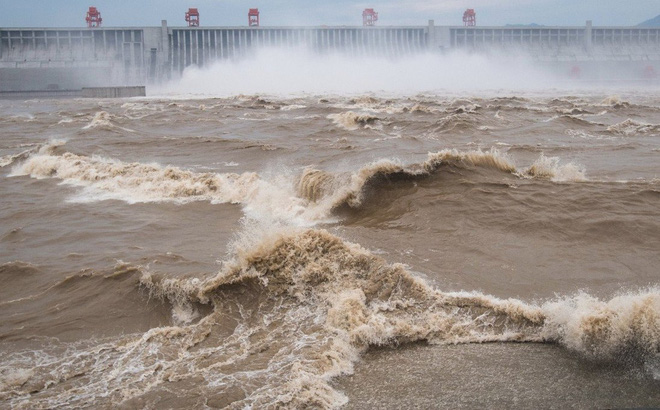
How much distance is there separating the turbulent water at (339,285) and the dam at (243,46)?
3293 centimetres

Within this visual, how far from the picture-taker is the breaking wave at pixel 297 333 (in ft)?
12.2

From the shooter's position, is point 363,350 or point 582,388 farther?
point 363,350

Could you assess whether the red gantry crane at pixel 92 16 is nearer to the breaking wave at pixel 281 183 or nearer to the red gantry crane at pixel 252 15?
the red gantry crane at pixel 252 15

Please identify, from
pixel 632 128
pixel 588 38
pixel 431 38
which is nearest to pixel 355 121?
pixel 632 128

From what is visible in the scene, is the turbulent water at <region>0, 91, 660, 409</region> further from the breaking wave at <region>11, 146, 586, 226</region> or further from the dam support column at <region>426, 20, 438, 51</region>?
the dam support column at <region>426, 20, 438, 51</region>

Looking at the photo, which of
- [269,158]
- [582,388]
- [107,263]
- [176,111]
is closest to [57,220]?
[107,263]

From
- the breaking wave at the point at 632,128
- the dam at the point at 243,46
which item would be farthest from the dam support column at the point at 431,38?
the breaking wave at the point at 632,128

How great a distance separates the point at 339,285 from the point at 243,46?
42403 millimetres

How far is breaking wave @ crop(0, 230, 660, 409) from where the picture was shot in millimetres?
3705

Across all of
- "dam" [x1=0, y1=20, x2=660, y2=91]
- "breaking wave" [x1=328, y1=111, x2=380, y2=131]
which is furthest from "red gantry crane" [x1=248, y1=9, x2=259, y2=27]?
"breaking wave" [x1=328, y1=111, x2=380, y2=131]

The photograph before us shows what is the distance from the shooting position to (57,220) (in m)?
7.96

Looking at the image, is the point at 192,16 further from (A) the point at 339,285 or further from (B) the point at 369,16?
(A) the point at 339,285

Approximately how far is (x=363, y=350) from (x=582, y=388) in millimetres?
1361

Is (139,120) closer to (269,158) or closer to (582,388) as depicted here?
(269,158)
